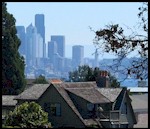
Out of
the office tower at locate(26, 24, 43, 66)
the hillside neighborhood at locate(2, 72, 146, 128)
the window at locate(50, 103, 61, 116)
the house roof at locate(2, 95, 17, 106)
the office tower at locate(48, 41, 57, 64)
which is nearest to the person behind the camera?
the hillside neighborhood at locate(2, 72, 146, 128)

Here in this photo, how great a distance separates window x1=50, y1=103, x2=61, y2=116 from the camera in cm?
2301

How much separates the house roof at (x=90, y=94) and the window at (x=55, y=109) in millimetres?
1158

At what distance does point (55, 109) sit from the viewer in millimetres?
23172

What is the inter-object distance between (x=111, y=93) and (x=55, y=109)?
293 centimetres

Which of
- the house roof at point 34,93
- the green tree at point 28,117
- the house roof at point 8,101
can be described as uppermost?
the green tree at point 28,117

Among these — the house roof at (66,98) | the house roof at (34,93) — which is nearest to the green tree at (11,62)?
the house roof at (34,93)

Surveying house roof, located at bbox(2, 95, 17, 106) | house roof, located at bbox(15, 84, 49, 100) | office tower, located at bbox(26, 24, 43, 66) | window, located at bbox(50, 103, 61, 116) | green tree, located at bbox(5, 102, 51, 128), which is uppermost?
green tree, located at bbox(5, 102, 51, 128)

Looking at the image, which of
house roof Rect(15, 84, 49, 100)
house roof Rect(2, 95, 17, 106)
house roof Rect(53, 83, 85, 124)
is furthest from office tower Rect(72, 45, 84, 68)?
house roof Rect(53, 83, 85, 124)

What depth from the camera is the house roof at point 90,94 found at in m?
23.4

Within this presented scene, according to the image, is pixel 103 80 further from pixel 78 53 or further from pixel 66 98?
pixel 78 53

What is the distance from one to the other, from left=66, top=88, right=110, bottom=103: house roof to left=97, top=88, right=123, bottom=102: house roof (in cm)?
28

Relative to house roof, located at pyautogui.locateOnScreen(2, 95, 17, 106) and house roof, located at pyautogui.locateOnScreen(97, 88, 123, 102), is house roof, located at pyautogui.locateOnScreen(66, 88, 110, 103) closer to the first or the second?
house roof, located at pyautogui.locateOnScreen(97, 88, 123, 102)

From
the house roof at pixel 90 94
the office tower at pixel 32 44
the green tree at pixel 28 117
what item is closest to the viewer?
the green tree at pixel 28 117

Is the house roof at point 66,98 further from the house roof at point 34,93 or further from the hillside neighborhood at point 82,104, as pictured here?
the house roof at point 34,93
